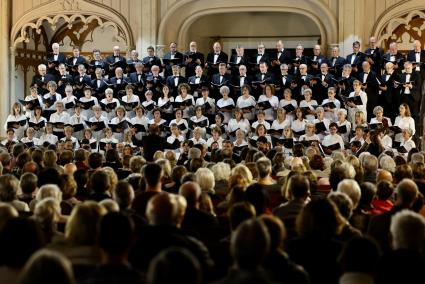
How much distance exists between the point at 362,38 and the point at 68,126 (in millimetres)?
6165

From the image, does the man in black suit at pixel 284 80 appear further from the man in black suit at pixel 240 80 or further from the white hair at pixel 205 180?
the white hair at pixel 205 180

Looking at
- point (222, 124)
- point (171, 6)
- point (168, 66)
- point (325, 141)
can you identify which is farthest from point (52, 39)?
point (325, 141)

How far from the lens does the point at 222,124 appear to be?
1373cm

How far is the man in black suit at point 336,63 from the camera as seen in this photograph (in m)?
13.9

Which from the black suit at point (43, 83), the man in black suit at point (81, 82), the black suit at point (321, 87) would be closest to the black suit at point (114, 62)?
the man in black suit at point (81, 82)

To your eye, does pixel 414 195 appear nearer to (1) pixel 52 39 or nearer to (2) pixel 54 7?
(2) pixel 54 7

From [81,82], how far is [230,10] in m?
3.95

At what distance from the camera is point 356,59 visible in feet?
46.2

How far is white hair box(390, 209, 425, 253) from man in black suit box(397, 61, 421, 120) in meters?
10.2

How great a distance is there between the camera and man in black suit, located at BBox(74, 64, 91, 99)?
48.0 ft

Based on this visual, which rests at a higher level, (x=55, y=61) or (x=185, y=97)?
(x=55, y=61)

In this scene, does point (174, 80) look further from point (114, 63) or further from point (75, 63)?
point (75, 63)

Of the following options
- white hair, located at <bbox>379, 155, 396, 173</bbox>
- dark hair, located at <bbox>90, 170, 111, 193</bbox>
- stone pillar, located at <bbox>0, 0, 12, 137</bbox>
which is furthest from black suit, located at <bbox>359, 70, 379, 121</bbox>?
dark hair, located at <bbox>90, 170, 111, 193</bbox>

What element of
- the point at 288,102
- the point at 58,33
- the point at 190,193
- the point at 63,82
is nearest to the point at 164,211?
the point at 190,193
